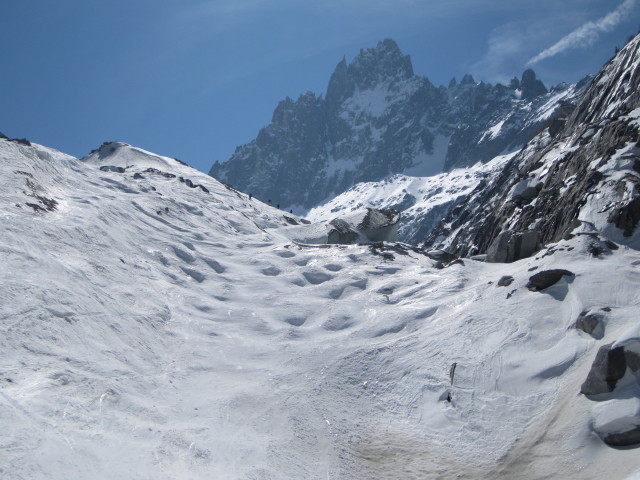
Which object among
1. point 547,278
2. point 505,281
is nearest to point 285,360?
point 505,281

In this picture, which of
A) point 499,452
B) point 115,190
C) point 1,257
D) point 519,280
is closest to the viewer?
point 499,452

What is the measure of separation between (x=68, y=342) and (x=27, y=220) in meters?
11.9

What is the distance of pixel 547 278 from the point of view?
29.4 m

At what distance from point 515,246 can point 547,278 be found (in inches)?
340

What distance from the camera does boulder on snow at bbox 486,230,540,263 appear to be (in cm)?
3734

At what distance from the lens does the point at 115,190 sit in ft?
168

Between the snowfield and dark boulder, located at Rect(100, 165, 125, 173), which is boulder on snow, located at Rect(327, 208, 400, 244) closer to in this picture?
the snowfield

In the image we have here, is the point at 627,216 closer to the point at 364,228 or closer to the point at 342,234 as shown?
the point at 342,234

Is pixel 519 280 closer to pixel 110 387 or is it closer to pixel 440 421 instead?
pixel 440 421

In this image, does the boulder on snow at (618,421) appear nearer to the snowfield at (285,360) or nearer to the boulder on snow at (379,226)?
the snowfield at (285,360)

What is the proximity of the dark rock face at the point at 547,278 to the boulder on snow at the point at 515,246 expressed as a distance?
7.76 m

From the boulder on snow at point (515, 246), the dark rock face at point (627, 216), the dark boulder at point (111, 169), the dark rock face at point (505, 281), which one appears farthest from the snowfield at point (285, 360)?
the dark boulder at point (111, 169)

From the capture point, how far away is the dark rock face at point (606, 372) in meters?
20.9

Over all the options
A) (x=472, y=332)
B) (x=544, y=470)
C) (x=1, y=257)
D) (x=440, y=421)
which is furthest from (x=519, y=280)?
(x=1, y=257)
